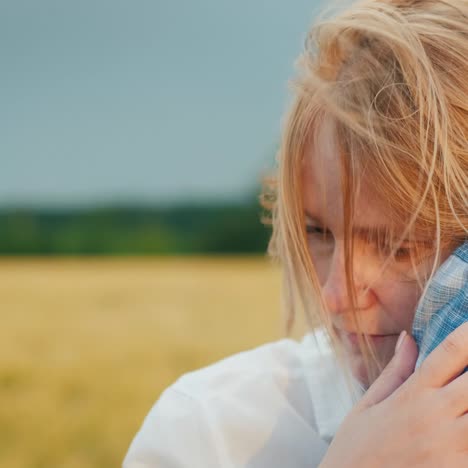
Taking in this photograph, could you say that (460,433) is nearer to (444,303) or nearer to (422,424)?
(422,424)

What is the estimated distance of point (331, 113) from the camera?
5.51 feet

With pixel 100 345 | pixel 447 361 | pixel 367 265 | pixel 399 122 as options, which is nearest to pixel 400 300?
pixel 367 265

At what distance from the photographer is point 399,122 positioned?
1.58 meters

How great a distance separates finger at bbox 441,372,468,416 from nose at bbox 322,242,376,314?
0.92 feet

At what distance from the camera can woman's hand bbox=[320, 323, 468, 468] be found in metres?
1.38

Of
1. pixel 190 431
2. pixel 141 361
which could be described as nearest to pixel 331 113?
pixel 190 431

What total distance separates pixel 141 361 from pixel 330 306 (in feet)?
14.0

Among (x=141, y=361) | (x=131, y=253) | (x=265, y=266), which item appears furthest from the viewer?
(x=131, y=253)

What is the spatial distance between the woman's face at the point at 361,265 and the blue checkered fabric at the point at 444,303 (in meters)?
0.11

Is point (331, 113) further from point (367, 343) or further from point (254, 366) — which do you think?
point (254, 366)

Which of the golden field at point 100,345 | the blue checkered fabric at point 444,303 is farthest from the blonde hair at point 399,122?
the golden field at point 100,345

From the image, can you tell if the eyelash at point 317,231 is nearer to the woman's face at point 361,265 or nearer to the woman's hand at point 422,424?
the woman's face at point 361,265

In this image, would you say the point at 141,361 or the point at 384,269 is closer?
the point at 384,269

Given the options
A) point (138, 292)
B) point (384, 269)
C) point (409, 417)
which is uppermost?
point (384, 269)
